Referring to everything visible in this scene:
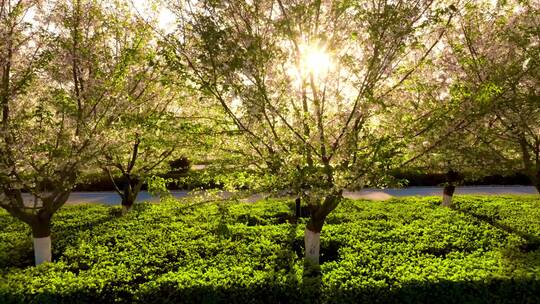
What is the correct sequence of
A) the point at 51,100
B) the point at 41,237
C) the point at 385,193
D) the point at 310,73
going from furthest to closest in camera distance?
the point at 385,193 < the point at 41,237 < the point at 51,100 < the point at 310,73

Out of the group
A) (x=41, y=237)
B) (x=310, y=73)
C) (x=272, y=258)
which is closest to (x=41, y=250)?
(x=41, y=237)

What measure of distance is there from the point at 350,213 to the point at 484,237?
146 inches

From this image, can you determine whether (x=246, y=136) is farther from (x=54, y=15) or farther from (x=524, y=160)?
(x=524, y=160)

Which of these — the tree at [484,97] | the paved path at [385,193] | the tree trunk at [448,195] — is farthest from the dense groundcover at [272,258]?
the paved path at [385,193]

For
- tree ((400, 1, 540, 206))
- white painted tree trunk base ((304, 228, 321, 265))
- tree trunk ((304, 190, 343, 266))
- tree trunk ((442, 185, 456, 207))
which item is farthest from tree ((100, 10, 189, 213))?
tree trunk ((442, 185, 456, 207))

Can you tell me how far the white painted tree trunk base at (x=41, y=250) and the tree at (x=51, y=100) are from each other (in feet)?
0.06

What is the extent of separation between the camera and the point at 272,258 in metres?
9.20

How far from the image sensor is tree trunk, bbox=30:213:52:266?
9.42 meters

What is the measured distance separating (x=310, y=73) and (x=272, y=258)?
387 cm

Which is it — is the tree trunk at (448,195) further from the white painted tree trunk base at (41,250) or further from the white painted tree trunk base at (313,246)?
the white painted tree trunk base at (41,250)

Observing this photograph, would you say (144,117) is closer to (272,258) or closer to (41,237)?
(41,237)

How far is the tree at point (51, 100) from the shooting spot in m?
8.34

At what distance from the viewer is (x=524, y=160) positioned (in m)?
10.2

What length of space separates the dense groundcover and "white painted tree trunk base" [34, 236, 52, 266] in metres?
0.38
